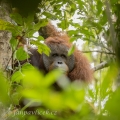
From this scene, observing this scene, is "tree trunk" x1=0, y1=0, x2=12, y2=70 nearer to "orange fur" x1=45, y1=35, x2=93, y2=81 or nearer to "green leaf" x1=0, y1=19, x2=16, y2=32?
"green leaf" x1=0, y1=19, x2=16, y2=32

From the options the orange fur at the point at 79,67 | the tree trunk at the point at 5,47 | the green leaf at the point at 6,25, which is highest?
the green leaf at the point at 6,25

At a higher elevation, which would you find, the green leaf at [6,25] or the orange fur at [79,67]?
the green leaf at [6,25]

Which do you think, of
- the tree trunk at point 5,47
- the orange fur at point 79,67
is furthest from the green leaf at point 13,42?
the orange fur at point 79,67

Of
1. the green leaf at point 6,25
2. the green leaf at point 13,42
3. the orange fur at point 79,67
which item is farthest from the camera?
the orange fur at point 79,67

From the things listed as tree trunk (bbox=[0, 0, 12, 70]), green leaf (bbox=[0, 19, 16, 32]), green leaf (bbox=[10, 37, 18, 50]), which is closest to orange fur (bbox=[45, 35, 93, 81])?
tree trunk (bbox=[0, 0, 12, 70])

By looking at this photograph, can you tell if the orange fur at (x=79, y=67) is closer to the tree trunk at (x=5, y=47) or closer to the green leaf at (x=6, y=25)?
the tree trunk at (x=5, y=47)

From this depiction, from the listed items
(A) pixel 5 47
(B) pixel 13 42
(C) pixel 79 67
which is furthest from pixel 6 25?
(C) pixel 79 67

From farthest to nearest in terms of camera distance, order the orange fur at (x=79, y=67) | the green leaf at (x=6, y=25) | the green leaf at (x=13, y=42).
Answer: the orange fur at (x=79, y=67) < the green leaf at (x=13, y=42) < the green leaf at (x=6, y=25)

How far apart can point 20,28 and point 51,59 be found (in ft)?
8.42

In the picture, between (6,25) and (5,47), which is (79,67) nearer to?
(5,47)

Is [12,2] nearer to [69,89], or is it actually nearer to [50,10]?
[69,89]

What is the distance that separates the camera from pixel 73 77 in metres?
5.08

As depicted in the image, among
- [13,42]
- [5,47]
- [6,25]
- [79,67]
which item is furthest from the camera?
[79,67]

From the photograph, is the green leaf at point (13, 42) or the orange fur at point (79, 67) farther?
the orange fur at point (79, 67)
